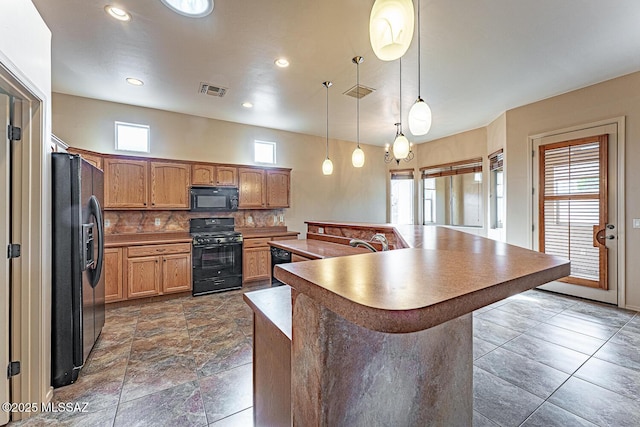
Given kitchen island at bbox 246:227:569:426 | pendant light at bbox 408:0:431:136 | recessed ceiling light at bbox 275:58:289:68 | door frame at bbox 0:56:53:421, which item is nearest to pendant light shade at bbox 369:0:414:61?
pendant light at bbox 408:0:431:136

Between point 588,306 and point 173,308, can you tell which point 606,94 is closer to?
point 588,306

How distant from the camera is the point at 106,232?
4.16 m

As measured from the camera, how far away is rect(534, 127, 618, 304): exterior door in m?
3.62

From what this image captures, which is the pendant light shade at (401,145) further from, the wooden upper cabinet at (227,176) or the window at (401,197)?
the window at (401,197)

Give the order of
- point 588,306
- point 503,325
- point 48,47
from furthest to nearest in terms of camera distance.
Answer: point 588,306
point 503,325
point 48,47

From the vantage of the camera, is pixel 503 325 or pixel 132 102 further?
pixel 132 102

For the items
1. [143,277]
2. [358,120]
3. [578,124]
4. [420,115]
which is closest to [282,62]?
[420,115]

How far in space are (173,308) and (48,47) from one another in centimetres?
307

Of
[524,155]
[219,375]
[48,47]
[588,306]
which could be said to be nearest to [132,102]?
[48,47]

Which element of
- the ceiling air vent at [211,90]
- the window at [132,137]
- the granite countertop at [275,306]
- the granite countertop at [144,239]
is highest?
the ceiling air vent at [211,90]

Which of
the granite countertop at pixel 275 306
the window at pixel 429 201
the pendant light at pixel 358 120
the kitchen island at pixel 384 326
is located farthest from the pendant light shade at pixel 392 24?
the window at pixel 429 201

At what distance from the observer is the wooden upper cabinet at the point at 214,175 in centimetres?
457

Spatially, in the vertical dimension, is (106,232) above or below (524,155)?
below

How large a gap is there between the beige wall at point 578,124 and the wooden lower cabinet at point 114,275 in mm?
5955
